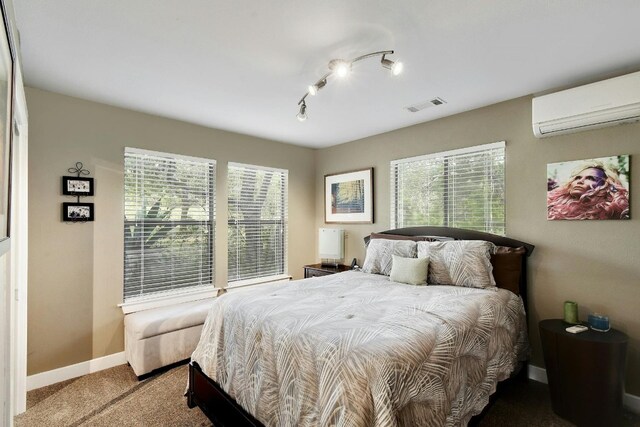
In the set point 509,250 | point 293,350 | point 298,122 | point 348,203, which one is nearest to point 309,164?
point 348,203

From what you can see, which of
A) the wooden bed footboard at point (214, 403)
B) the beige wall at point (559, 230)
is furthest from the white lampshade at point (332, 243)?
the wooden bed footboard at point (214, 403)

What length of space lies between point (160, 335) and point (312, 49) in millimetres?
2772

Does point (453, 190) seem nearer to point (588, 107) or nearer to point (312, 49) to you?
point (588, 107)

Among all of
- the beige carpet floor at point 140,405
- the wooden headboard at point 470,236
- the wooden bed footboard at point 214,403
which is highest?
the wooden headboard at point 470,236

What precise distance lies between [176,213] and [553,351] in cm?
372

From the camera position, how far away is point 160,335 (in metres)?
2.89

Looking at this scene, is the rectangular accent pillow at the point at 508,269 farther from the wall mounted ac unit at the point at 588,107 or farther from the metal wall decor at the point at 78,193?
the metal wall decor at the point at 78,193

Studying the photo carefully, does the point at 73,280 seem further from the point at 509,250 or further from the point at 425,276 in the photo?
the point at 509,250

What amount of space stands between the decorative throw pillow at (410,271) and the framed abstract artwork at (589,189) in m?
1.17

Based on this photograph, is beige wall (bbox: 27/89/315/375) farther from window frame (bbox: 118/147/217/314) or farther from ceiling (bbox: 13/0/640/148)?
ceiling (bbox: 13/0/640/148)

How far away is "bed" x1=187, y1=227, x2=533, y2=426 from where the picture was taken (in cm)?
138

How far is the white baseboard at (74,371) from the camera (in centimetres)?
265

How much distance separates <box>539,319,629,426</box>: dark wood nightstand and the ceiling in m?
1.97

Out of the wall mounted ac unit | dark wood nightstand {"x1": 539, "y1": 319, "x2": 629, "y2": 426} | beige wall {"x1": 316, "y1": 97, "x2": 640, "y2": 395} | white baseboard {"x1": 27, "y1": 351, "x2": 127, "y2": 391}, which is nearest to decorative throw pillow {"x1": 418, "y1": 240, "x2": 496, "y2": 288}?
beige wall {"x1": 316, "y1": 97, "x2": 640, "y2": 395}
